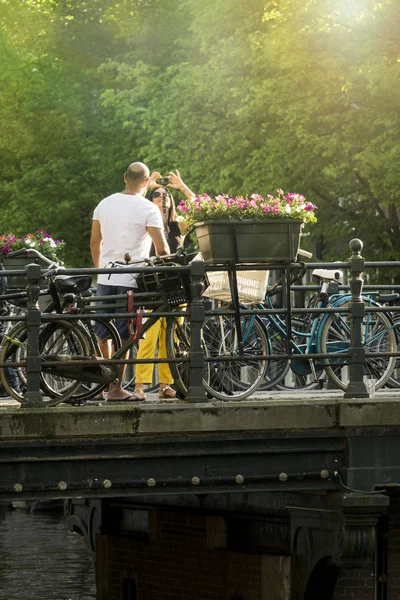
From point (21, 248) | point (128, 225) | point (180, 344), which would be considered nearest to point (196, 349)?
point (180, 344)

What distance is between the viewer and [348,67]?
1107 inches

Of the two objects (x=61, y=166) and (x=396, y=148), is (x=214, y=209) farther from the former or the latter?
(x=61, y=166)

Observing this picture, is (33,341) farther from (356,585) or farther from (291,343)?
(356,585)

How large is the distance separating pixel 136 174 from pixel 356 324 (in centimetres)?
189

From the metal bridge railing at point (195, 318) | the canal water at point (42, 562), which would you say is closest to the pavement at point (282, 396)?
the metal bridge railing at point (195, 318)

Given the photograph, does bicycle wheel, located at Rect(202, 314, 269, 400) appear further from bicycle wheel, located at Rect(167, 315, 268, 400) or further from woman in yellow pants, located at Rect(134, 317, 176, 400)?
woman in yellow pants, located at Rect(134, 317, 176, 400)

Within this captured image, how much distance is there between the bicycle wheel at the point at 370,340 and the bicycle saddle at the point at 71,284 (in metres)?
1.93

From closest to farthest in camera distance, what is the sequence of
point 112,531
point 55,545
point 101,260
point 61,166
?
1. point 101,260
2. point 112,531
3. point 55,545
4. point 61,166

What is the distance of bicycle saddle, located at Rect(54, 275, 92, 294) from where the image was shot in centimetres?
1141

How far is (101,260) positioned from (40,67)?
28.1 meters

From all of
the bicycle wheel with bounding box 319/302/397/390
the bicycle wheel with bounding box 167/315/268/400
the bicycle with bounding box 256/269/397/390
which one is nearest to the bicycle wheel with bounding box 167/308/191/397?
the bicycle wheel with bounding box 167/315/268/400

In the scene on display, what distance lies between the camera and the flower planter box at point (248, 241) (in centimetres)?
1138

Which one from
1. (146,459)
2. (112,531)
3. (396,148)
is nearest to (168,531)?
(112,531)

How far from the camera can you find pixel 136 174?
1186 centimetres
